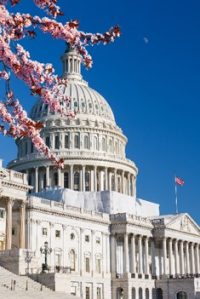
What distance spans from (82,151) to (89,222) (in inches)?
1252

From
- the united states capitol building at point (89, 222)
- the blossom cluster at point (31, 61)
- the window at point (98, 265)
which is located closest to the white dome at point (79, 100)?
the united states capitol building at point (89, 222)

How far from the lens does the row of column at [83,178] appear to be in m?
128

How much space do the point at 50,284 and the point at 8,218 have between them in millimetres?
15371

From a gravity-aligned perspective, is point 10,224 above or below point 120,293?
above

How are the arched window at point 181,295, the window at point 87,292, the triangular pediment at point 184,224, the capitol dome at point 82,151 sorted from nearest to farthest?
the window at point 87,292, the arched window at point 181,295, the triangular pediment at point 184,224, the capitol dome at point 82,151

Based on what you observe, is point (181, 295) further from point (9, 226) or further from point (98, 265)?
point (9, 226)

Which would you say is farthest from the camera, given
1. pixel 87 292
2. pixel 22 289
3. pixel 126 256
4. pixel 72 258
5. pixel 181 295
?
pixel 181 295

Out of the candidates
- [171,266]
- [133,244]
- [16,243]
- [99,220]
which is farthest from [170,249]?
[16,243]

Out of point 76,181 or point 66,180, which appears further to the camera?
point 66,180

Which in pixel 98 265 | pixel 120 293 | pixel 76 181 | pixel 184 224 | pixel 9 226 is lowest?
pixel 120 293

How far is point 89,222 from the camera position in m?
102

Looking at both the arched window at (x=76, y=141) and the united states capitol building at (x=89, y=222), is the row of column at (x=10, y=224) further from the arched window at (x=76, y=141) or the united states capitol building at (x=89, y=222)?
the arched window at (x=76, y=141)

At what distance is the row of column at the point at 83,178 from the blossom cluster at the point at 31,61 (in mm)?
106603

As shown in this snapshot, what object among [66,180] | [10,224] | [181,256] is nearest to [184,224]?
[181,256]
